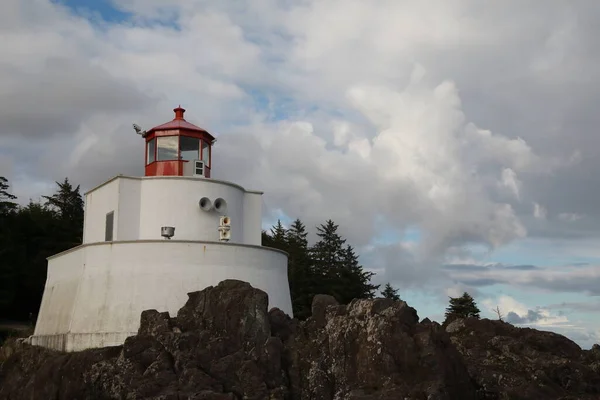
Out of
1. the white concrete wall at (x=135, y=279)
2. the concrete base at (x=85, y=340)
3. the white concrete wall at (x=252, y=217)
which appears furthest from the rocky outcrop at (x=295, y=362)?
the white concrete wall at (x=252, y=217)

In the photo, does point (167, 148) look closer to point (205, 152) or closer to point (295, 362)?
point (205, 152)

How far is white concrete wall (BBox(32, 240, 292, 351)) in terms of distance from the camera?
81.0 ft

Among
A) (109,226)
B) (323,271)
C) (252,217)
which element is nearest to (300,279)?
(323,271)

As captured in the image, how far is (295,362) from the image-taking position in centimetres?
2081

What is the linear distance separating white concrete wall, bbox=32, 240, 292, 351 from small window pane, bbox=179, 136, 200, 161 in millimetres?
5389

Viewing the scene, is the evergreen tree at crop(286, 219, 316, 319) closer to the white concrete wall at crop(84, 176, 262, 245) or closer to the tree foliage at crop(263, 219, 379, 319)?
the tree foliage at crop(263, 219, 379, 319)

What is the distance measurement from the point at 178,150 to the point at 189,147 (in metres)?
0.50

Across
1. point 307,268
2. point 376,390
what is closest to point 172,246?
point 376,390

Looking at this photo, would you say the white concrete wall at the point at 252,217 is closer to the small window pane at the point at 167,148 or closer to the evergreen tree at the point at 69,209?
the small window pane at the point at 167,148

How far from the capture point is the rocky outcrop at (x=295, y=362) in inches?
747

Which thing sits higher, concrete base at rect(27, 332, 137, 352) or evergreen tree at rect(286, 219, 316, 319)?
evergreen tree at rect(286, 219, 316, 319)

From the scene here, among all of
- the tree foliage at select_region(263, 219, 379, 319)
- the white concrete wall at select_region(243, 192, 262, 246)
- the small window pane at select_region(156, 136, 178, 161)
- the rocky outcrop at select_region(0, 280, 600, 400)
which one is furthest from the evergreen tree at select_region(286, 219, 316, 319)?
the rocky outcrop at select_region(0, 280, 600, 400)

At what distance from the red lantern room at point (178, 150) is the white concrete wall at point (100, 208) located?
2013 millimetres

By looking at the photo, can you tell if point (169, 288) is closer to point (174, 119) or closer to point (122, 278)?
point (122, 278)
